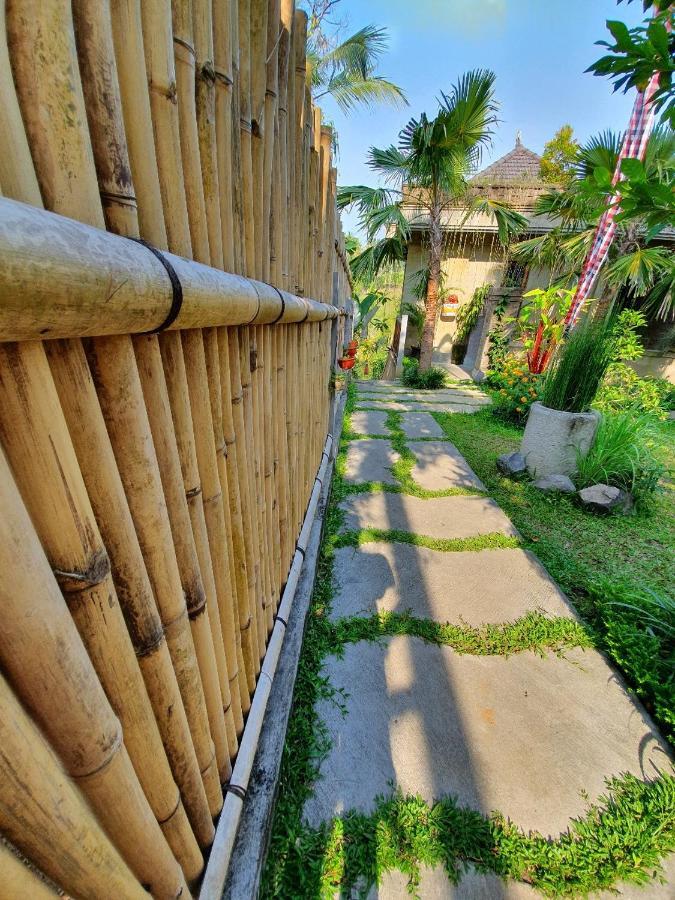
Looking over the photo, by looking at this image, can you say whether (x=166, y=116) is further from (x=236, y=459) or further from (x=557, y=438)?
(x=557, y=438)

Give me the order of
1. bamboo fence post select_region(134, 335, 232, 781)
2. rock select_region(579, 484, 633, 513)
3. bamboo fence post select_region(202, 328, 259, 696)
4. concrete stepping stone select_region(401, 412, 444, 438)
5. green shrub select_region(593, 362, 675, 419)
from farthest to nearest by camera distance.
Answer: concrete stepping stone select_region(401, 412, 444, 438) < green shrub select_region(593, 362, 675, 419) < rock select_region(579, 484, 633, 513) < bamboo fence post select_region(202, 328, 259, 696) < bamboo fence post select_region(134, 335, 232, 781)

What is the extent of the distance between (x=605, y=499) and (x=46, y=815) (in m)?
3.94

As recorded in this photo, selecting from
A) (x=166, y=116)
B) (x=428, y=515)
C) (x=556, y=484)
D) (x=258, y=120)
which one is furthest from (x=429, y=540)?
(x=166, y=116)

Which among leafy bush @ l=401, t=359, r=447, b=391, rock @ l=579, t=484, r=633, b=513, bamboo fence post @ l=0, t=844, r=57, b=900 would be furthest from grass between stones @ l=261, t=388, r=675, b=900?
leafy bush @ l=401, t=359, r=447, b=391

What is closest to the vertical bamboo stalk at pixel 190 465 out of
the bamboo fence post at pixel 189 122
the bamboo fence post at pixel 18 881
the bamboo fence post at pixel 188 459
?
the bamboo fence post at pixel 188 459

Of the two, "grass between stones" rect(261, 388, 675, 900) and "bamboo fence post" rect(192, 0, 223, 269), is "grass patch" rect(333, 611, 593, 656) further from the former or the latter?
"bamboo fence post" rect(192, 0, 223, 269)

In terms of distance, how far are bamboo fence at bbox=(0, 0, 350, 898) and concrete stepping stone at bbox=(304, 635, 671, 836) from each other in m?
0.68

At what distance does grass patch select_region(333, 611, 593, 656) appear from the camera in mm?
1965

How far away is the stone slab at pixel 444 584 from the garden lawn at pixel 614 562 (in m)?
0.22

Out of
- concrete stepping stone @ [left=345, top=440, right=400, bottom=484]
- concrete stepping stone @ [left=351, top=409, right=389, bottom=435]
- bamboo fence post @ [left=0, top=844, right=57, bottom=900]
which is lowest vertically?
concrete stepping stone @ [left=351, top=409, right=389, bottom=435]

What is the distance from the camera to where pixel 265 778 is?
1238 millimetres

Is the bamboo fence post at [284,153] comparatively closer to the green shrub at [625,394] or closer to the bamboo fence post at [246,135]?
the bamboo fence post at [246,135]

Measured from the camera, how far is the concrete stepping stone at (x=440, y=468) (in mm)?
3708

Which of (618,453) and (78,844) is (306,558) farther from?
(618,453)
